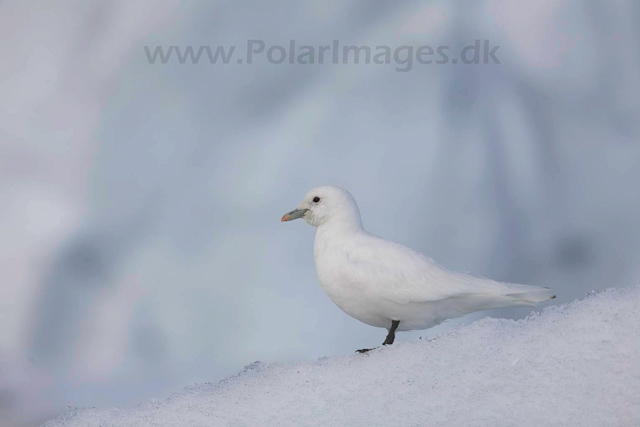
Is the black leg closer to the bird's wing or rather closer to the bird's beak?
the bird's wing

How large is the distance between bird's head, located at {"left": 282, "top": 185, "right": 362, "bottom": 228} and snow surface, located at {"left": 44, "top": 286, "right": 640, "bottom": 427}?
87 cm

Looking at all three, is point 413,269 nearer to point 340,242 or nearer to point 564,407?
point 340,242

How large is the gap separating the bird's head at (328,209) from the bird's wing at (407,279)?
32cm

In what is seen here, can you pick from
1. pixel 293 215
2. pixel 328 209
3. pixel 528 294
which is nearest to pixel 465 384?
pixel 528 294

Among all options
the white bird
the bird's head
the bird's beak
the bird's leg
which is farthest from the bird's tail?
the bird's beak

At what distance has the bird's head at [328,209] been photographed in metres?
4.75

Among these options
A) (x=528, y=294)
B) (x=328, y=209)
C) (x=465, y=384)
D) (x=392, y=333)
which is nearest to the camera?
(x=465, y=384)

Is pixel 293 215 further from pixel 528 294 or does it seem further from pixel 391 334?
pixel 528 294

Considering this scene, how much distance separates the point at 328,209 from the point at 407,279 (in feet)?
2.41

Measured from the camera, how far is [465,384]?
12.9 ft

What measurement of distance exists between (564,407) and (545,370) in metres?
0.28

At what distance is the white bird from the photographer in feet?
14.2

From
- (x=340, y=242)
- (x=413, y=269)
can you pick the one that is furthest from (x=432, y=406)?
(x=340, y=242)

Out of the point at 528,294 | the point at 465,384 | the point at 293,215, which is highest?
the point at 293,215
